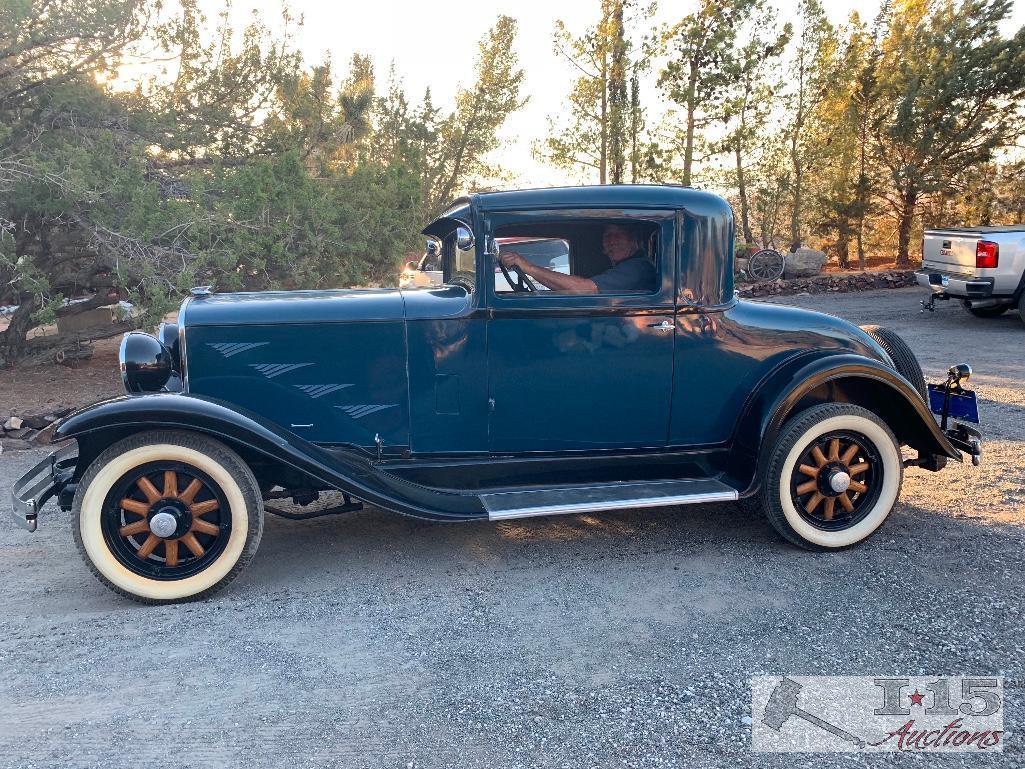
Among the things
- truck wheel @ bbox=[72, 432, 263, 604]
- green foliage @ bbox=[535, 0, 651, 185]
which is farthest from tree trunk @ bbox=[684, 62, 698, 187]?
truck wheel @ bbox=[72, 432, 263, 604]

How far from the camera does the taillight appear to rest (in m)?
10.3

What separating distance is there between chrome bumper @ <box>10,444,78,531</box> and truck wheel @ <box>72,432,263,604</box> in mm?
225

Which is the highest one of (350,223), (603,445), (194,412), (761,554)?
(350,223)

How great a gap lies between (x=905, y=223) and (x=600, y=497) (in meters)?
16.5

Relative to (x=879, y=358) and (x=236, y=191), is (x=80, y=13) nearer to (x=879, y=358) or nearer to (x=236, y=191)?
(x=236, y=191)

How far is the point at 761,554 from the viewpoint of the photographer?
3.80m

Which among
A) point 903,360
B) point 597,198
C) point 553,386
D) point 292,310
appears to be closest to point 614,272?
point 597,198

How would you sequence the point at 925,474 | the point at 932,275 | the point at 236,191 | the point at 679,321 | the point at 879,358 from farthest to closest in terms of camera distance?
the point at 932,275
the point at 236,191
the point at 925,474
the point at 879,358
the point at 679,321

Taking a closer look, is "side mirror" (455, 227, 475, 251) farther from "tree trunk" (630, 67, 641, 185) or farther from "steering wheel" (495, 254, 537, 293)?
"tree trunk" (630, 67, 641, 185)

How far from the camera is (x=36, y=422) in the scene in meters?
6.14

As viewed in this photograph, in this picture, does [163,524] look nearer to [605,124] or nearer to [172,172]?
[172,172]

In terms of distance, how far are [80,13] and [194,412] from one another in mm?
5173

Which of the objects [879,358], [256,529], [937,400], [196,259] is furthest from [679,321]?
[196,259]

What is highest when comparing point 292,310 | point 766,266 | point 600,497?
point 292,310
